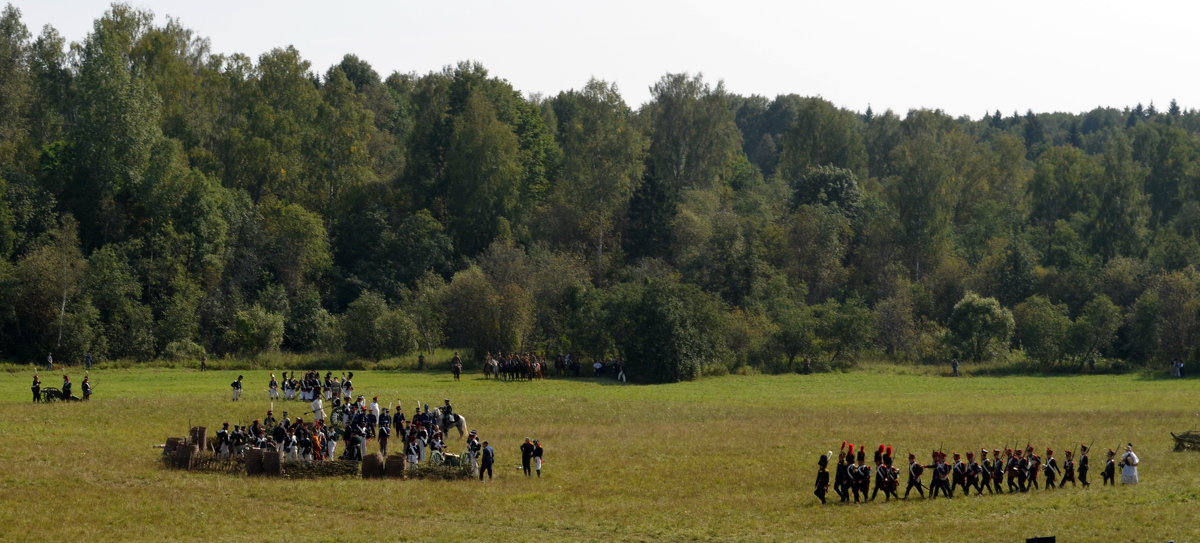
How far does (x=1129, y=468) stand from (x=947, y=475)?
20.4 feet

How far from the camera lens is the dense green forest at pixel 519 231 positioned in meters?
88.9

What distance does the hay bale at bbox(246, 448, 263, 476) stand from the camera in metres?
41.2

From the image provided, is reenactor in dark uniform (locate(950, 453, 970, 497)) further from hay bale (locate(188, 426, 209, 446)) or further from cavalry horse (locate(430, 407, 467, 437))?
hay bale (locate(188, 426, 209, 446))

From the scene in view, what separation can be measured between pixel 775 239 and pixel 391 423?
67980 mm

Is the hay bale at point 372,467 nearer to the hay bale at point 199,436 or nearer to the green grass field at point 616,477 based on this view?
the green grass field at point 616,477

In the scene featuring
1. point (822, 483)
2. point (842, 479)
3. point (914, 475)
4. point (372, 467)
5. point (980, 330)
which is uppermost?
point (980, 330)

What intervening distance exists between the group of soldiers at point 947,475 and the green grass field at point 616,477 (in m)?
0.81

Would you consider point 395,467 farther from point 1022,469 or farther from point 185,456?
point 1022,469

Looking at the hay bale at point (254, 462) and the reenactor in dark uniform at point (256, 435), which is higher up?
the reenactor in dark uniform at point (256, 435)

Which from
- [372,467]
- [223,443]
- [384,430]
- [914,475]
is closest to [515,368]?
[384,430]

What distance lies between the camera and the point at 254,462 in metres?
41.2

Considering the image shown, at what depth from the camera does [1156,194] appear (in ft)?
419

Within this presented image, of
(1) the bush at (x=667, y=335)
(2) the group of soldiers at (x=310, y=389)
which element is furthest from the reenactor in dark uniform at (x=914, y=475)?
(1) the bush at (x=667, y=335)

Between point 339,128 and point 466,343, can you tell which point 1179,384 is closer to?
point 466,343
